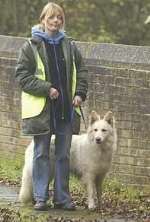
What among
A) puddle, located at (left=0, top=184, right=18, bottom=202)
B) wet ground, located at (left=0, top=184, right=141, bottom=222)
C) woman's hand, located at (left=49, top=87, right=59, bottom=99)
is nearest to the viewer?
wet ground, located at (left=0, top=184, right=141, bottom=222)

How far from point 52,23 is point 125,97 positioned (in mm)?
2503

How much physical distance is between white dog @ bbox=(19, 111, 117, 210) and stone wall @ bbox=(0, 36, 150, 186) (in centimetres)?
148

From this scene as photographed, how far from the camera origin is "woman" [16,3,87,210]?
32.3ft

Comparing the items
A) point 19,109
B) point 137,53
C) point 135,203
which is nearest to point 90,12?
point 19,109

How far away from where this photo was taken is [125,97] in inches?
472

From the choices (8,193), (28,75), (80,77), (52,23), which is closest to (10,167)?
(8,193)

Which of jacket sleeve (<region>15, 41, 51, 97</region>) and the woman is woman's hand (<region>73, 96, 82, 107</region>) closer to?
the woman

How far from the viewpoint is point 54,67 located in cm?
992

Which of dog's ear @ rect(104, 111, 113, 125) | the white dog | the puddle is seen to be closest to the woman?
the white dog

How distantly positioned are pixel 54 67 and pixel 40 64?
0.56 feet

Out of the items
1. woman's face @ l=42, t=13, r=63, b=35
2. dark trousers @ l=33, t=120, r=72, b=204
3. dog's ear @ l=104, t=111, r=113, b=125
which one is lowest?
dark trousers @ l=33, t=120, r=72, b=204

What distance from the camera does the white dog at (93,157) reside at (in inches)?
405

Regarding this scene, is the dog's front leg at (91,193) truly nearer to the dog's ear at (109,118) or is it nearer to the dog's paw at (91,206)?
the dog's paw at (91,206)

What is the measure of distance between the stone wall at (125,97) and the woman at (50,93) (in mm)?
1787
